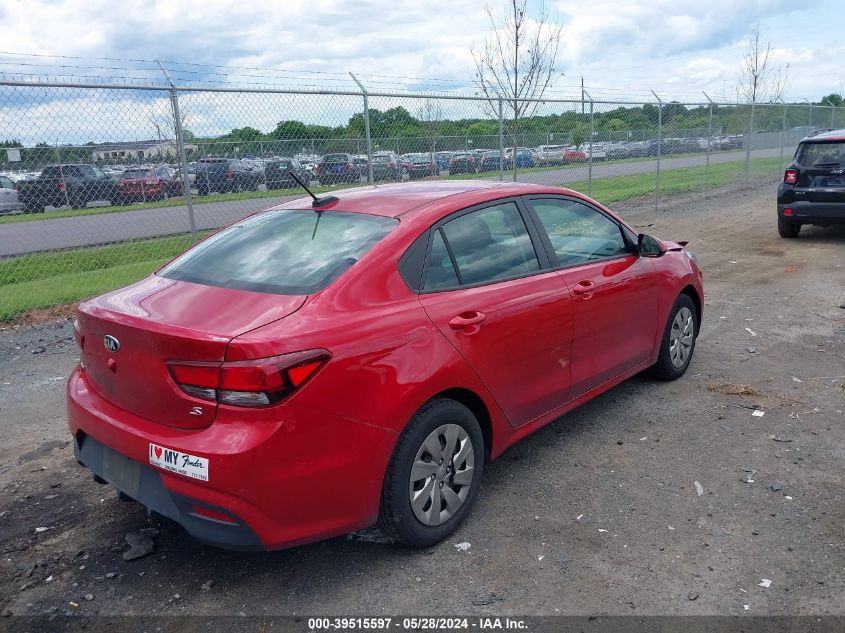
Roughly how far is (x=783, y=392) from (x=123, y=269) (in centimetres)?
775

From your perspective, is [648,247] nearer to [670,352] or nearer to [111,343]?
[670,352]

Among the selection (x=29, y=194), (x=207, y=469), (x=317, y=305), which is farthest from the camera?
(x=29, y=194)

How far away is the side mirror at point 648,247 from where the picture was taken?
4.67 meters

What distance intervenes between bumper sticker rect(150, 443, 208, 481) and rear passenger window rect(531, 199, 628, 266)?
235 cm

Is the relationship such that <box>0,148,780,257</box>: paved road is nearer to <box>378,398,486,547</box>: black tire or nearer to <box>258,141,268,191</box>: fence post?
<box>258,141,268,191</box>: fence post

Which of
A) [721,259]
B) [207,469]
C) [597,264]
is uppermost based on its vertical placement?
[597,264]

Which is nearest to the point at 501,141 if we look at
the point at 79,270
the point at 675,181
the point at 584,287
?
the point at 79,270

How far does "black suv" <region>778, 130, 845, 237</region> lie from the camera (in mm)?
→ 10734

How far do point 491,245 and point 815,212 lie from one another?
30.9 ft

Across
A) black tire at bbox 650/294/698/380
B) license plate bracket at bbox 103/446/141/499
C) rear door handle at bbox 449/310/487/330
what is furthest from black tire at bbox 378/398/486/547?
black tire at bbox 650/294/698/380

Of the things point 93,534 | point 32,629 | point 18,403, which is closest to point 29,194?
point 18,403

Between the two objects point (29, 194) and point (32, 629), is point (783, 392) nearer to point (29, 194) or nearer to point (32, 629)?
point (32, 629)

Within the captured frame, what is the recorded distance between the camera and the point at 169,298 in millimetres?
3064

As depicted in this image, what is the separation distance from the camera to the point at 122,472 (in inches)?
115
